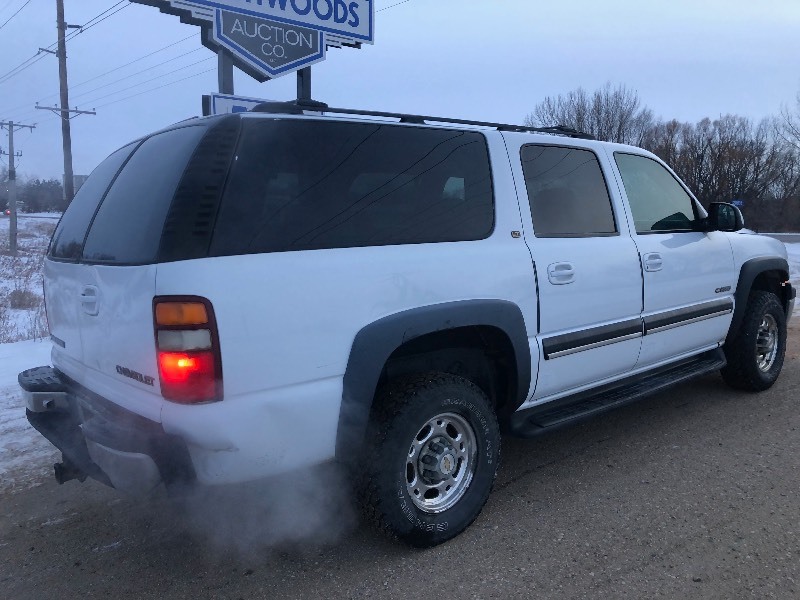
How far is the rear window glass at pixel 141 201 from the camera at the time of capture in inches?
97.8

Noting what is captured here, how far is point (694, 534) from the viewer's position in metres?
3.03

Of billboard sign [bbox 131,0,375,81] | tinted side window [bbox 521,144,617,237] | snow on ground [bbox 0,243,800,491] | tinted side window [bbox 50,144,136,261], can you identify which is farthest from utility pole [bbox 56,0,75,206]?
tinted side window [bbox 521,144,617,237]

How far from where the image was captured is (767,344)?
208 inches

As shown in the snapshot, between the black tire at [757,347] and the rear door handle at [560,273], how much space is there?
91.4 inches

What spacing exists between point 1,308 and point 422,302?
10.2m

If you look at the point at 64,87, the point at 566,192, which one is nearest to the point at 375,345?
the point at 566,192

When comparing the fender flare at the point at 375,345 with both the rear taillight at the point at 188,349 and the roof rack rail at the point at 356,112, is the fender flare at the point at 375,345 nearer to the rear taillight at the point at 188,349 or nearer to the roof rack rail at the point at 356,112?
the rear taillight at the point at 188,349

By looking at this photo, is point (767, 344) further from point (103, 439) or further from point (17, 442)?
point (17, 442)

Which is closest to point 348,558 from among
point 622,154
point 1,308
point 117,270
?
point 117,270

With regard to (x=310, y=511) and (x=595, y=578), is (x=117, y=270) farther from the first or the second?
(x=595, y=578)

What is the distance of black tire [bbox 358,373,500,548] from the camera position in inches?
109

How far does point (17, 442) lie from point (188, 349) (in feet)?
9.15

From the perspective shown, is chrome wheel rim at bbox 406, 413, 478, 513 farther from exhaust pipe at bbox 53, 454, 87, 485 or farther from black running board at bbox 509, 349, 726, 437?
exhaust pipe at bbox 53, 454, 87, 485

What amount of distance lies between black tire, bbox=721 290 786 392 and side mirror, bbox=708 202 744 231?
0.82 metres
